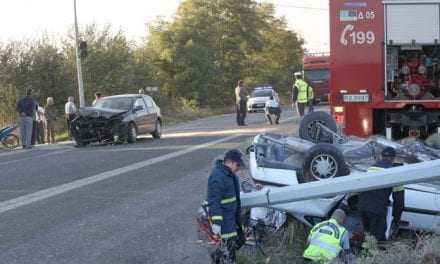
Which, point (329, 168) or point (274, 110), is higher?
point (329, 168)

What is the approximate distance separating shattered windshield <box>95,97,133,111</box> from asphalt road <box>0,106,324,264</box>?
4492 mm

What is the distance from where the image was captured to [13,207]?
9.64 m

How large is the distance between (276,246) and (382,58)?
256 inches

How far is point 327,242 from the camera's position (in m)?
5.78

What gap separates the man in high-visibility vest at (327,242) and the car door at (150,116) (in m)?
16.1

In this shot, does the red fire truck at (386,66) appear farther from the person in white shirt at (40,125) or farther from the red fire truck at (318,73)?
the red fire truck at (318,73)

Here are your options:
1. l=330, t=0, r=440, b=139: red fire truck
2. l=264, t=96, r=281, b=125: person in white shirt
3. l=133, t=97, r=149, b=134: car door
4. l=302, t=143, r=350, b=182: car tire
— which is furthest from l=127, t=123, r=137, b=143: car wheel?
l=302, t=143, r=350, b=182: car tire

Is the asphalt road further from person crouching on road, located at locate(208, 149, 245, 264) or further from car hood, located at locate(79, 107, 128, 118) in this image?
car hood, located at locate(79, 107, 128, 118)

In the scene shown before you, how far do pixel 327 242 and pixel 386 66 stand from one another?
7232mm

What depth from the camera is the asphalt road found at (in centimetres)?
696

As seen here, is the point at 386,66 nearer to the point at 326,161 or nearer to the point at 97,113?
the point at 326,161

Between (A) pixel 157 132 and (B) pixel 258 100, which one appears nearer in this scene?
(A) pixel 157 132

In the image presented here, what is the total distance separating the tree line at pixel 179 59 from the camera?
36.6 metres

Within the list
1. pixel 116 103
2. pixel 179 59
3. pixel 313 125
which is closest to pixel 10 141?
pixel 116 103
